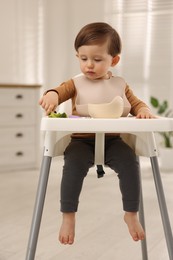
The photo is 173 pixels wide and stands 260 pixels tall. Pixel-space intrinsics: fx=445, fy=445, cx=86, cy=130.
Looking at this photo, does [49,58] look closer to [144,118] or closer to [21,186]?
[21,186]

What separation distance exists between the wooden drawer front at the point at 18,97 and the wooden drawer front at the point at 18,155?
1.28ft

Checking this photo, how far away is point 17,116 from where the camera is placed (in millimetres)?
3967

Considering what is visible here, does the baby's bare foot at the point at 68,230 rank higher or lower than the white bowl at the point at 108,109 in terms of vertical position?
lower

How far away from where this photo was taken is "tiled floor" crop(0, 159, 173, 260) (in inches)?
70.6

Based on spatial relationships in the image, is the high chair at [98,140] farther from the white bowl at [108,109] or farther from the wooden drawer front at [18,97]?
the wooden drawer front at [18,97]

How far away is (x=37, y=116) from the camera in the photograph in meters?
4.05

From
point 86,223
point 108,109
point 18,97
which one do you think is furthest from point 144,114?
point 18,97

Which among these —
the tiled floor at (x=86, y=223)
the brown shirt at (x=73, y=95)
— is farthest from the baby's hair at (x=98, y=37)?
the tiled floor at (x=86, y=223)

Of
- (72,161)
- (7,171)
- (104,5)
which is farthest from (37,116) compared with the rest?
(72,161)

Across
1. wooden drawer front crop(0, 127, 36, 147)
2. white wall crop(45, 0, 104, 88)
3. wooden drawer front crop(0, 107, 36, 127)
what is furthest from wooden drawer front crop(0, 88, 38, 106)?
white wall crop(45, 0, 104, 88)

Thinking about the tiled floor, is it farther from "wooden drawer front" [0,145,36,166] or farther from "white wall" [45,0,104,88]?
"white wall" [45,0,104,88]

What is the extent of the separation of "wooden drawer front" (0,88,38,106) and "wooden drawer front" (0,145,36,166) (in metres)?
0.39

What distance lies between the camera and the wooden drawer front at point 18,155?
12.7 feet

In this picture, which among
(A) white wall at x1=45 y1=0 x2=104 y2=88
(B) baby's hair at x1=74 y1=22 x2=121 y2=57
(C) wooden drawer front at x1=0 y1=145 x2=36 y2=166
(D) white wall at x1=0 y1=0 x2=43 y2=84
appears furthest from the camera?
(A) white wall at x1=45 y1=0 x2=104 y2=88
